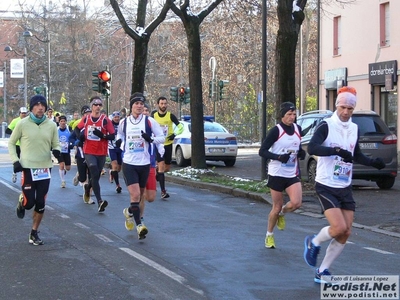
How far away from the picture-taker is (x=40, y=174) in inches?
413

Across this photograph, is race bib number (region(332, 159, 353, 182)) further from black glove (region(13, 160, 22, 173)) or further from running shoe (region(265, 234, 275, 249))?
black glove (region(13, 160, 22, 173))

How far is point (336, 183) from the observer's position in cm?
805

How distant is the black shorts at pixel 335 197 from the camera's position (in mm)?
7992

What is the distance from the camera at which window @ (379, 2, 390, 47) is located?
1180 inches

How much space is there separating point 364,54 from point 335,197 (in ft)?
79.4

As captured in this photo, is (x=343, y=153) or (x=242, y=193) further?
(x=242, y=193)

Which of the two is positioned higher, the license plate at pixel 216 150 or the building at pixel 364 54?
the building at pixel 364 54

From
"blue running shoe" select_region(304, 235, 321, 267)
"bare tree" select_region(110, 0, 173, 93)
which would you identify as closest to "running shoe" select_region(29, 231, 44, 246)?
"blue running shoe" select_region(304, 235, 321, 267)

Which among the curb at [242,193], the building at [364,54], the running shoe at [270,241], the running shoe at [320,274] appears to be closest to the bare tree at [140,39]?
the curb at [242,193]

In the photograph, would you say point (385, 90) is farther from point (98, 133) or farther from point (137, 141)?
point (137, 141)

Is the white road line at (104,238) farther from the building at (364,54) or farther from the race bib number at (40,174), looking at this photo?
the building at (364,54)

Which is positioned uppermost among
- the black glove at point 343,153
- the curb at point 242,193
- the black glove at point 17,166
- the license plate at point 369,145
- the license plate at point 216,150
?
the black glove at point 343,153

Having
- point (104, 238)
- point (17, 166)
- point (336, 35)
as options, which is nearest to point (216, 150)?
point (336, 35)

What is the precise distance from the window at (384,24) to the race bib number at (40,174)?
2147cm
